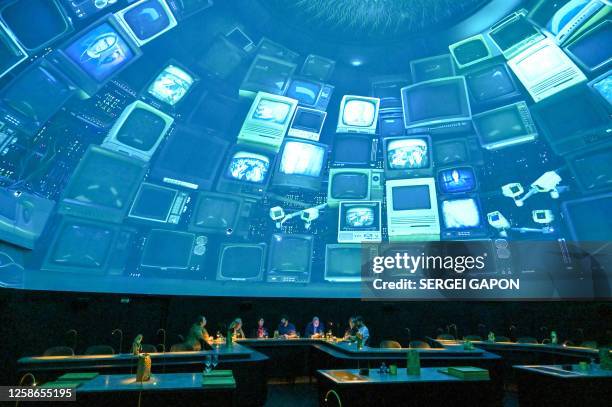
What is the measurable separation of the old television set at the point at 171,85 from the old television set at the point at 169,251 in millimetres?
2686

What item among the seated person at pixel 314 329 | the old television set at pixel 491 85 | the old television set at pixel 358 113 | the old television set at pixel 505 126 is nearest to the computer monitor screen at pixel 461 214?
the old television set at pixel 505 126

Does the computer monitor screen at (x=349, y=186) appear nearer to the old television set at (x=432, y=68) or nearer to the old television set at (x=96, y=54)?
the old television set at (x=432, y=68)

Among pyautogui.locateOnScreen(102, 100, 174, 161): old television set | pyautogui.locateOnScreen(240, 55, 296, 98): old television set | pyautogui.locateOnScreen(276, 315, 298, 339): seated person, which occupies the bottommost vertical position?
pyautogui.locateOnScreen(276, 315, 298, 339): seated person

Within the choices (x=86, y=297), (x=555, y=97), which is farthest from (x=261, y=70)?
(x=555, y=97)

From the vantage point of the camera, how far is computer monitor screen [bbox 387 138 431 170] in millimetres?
9195

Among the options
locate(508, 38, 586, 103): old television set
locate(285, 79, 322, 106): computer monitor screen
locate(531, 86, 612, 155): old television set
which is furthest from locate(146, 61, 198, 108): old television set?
locate(531, 86, 612, 155): old television set

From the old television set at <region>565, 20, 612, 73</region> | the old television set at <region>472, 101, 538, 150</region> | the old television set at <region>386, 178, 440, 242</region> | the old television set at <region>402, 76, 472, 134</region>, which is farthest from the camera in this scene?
the old television set at <region>386, 178, 440, 242</region>

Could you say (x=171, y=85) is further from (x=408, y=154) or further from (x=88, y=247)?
(x=408, y=154)

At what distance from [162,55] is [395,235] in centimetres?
627

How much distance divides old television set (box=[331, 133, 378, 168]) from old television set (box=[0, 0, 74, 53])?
5.66 m

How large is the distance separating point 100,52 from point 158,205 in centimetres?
300

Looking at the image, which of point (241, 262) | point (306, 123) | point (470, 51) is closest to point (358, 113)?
point (306, 123)

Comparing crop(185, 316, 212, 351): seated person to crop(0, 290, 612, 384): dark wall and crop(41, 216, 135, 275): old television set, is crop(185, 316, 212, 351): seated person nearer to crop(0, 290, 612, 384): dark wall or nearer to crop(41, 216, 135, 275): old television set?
crop(0, 290, 612, 384): dark wall

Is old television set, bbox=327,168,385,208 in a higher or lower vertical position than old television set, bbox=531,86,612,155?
lower
